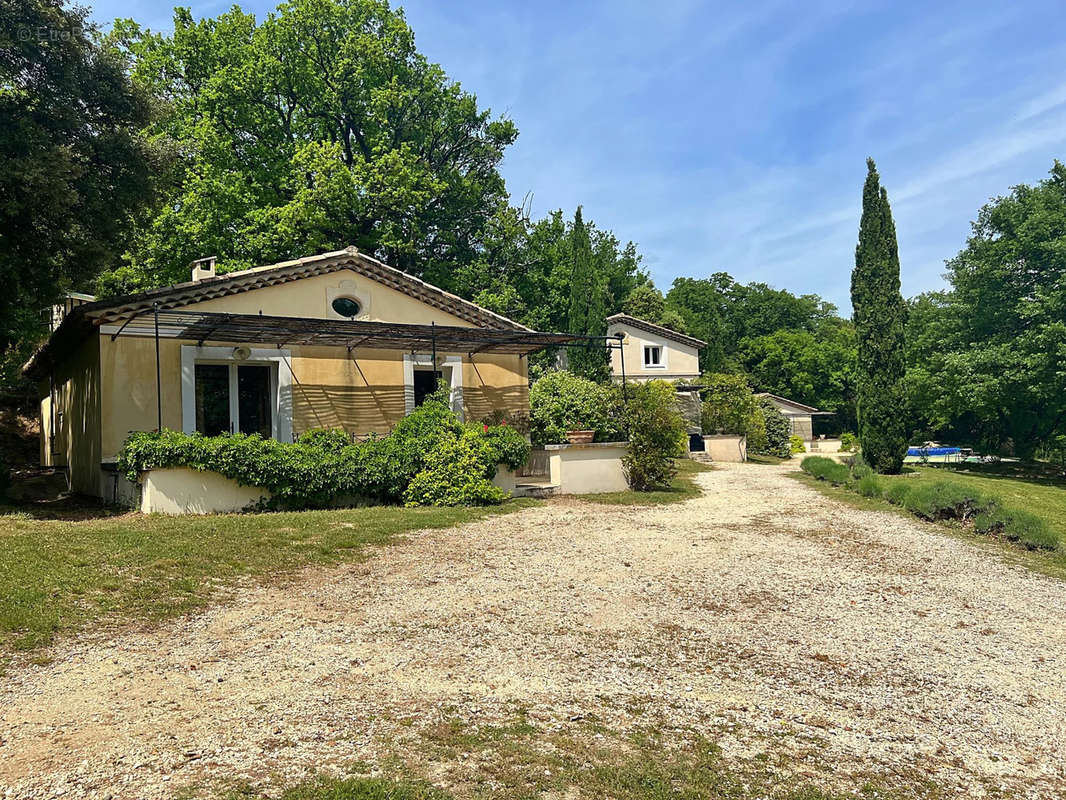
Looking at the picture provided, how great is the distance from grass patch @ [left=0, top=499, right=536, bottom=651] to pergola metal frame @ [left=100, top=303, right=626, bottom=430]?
2.99 meters

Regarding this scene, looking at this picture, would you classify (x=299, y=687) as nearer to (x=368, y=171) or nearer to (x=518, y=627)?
(x=518, y=627)

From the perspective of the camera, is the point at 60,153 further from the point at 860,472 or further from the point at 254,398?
the point at 860,472

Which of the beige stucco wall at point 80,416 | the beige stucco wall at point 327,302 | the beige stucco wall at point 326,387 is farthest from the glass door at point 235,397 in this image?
the beige stucco wall at point 80,416

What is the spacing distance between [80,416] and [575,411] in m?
11.2

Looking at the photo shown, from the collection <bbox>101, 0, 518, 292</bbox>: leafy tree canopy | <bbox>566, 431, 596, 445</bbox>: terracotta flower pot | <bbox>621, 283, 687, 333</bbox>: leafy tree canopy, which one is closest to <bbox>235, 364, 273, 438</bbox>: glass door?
<bbox>566, 431, 596, 445</bbox>: terracotta flower pot

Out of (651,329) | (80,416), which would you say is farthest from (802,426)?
(80,416)

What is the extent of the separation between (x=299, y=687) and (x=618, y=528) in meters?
7.36

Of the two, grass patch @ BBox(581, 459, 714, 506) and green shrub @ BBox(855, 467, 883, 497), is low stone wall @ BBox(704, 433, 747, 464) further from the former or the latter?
green shrub @ BBox(855, 467, 883, 497)

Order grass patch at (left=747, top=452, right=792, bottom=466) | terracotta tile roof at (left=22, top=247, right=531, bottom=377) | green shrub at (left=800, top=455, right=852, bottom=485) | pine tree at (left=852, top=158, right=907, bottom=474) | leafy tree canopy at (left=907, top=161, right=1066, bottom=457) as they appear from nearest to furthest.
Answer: terracotta tile roof at (left=22, top=247, right=531, bottom=377), green shrub at (left=800, top=455, right=852, bottom=485), pine tree at (left=852, top=158, right=907, bottom=474), leafy tree canopy at (left=907, top=161, right=1066, bottom=457), grass patch at (left=747, top=452, right=792, bottom=466)

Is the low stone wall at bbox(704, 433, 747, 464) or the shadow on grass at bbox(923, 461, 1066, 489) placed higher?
the low stone wall at bbox(704, 433, 747, 464)

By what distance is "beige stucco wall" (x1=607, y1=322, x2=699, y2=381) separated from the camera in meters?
36.9

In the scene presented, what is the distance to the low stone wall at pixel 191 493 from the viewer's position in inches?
Result: 435

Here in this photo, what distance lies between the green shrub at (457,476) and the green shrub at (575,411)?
3005mm

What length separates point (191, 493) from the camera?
37.0 feet
